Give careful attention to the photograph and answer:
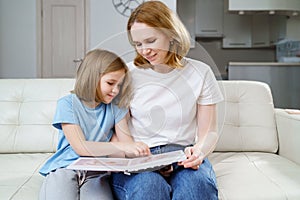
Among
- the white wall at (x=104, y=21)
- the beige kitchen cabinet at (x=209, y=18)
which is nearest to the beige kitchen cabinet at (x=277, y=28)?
the beige kitchen cabinet at (x=209, y=18)

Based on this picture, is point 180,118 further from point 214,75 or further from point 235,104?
point 235,104

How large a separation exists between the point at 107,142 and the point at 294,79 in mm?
3403

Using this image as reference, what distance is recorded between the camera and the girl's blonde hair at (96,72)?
51.0 inches

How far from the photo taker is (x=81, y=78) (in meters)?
1.33

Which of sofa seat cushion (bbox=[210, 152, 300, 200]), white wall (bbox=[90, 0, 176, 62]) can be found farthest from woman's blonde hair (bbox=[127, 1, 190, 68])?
white wall (bbox=[90, 0, 176, 62])

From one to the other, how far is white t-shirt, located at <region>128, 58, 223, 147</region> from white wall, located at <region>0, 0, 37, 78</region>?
4035 mm

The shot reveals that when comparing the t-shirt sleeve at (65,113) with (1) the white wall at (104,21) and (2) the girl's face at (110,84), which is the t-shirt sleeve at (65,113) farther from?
(1) the white wall at (104,21)

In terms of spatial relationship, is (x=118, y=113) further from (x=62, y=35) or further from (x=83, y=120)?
(x=62, y=35)

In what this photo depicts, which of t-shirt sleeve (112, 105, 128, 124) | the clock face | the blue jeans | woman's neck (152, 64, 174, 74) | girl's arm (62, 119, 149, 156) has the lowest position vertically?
the blue jeans

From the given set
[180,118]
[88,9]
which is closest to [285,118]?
[180,118]

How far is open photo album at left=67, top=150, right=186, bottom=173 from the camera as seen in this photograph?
1.12 m

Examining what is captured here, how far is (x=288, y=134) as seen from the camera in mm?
1756

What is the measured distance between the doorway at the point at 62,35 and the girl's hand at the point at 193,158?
400cm

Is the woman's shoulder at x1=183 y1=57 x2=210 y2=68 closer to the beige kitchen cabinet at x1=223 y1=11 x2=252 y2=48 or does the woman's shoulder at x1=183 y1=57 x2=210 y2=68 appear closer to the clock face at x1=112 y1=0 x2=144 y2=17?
the clock face at x1=112 y1=0 x2=144 y2=17
